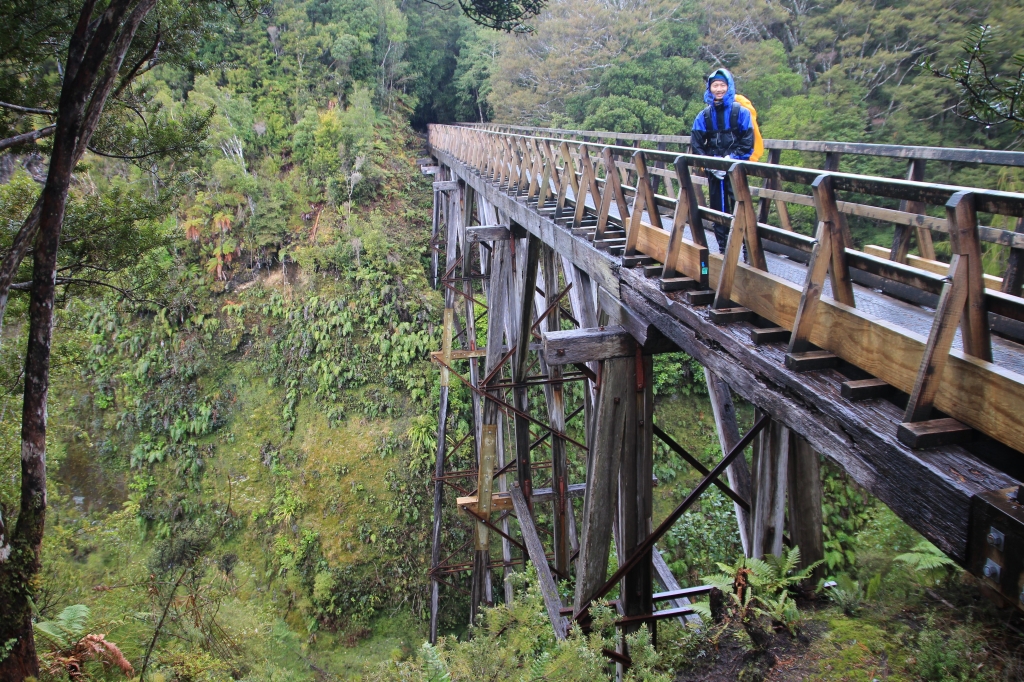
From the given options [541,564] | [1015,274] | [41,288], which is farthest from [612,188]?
[41,288]

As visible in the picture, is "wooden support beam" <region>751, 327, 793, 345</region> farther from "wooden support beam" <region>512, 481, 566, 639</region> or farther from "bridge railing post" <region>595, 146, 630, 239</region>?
"wooden support beam" <region>512, 481, 566, 639</region>

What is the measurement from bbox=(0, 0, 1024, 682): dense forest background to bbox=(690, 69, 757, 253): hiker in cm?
312

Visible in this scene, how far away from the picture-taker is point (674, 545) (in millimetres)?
11305

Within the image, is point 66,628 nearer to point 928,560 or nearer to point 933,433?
point 933,433

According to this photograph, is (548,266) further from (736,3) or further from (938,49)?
(736,3)

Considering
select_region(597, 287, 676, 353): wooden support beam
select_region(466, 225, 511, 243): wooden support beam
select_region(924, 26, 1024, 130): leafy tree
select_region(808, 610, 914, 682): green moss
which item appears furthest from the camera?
select_region(466, 225, 511, 243): wooden support beam

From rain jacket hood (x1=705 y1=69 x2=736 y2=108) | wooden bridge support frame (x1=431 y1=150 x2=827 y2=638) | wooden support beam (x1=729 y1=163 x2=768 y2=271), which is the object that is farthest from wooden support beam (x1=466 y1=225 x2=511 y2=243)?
wooden support beam (x1=729 y1=163 x2=768 y2=271)

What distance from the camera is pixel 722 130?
4.06 m

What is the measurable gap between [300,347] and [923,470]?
13.4 meters

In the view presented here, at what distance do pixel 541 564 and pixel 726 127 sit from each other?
12.9 ft

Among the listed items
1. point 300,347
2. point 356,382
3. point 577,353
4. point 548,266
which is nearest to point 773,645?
point 577,353

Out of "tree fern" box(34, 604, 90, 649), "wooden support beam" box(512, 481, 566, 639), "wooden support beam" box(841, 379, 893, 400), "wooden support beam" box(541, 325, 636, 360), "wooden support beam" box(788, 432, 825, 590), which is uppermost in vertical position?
"wooden support beam" box(841, 379, 893, 400)

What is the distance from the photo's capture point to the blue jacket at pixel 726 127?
398 cm

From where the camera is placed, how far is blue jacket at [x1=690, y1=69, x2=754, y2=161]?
13.1 ft
